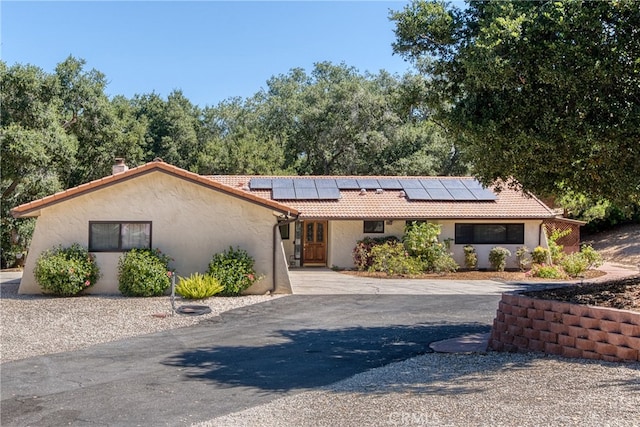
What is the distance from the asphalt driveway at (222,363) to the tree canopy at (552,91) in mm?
3967

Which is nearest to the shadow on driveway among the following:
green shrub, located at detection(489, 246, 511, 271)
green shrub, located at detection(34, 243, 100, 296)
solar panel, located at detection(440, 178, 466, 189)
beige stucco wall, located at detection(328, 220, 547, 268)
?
green shrub, located at detection(34, 243, 100, 296)

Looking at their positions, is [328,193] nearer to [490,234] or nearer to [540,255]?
[490,234]

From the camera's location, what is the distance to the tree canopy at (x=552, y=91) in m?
8.90

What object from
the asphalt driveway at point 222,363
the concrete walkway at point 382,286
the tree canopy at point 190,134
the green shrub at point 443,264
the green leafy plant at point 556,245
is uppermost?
the tree canopy at point 190,134

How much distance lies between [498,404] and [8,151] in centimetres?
2111

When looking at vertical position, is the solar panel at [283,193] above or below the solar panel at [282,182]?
below

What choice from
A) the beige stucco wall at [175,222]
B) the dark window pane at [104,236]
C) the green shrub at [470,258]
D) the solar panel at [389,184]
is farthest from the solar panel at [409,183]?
the dark window pane at [104,236]

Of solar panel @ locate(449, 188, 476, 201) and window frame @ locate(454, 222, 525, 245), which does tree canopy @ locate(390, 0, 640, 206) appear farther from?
solar panel @ locate(449, 188, 476, 201)

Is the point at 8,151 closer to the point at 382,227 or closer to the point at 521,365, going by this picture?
the point at 382,227

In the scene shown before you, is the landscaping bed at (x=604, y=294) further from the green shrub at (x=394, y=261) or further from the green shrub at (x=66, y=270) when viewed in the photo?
the green shrub at (x=66, y=270)

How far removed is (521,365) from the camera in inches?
335

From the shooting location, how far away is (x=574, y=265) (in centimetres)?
2347

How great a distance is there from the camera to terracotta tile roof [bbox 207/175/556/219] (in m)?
24.7

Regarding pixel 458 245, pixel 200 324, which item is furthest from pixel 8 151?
pixel 458 245
